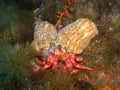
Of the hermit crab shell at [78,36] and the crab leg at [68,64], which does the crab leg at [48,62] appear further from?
the hermit crab shell at [78,36]

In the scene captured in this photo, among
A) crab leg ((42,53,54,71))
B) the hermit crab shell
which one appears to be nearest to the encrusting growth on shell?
the hermit crab shell

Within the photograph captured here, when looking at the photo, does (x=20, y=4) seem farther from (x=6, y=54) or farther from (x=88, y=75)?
(x=88, y=75)

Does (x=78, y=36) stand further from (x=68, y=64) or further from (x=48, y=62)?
(x=48, y=62)

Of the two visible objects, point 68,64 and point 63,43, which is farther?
point 63,43

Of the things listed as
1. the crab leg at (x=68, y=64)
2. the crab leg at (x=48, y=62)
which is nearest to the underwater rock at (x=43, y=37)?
the crab leg at (x=48, y=62)

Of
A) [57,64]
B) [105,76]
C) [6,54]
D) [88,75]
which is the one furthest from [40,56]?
[105,76]

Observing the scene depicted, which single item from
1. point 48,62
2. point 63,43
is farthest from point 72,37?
point 48,62

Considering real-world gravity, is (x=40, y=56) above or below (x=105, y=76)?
above

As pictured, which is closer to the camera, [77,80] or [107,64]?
[77,80]
